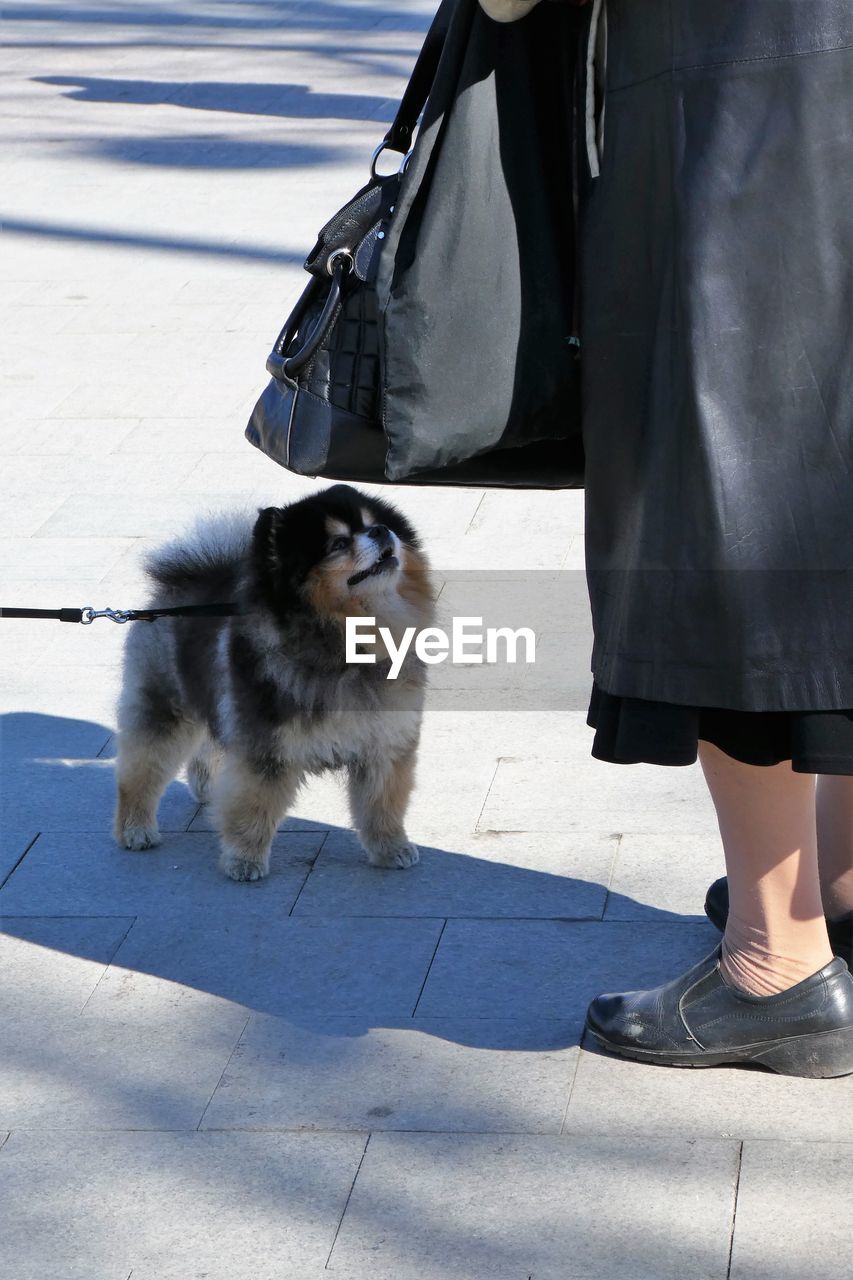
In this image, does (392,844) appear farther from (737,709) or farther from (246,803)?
(737,709)

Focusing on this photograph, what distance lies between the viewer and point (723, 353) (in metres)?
2.38

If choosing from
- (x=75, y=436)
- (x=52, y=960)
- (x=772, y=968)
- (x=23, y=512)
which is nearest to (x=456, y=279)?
(x=772, y=968)

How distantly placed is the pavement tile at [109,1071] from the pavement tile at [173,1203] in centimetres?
6

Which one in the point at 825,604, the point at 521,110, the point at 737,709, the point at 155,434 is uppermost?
the point at 521,110

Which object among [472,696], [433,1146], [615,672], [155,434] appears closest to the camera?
[615,672]

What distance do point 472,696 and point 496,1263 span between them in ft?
7.57

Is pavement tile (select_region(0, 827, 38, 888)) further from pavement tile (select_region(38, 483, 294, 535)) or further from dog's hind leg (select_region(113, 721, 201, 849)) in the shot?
pavement tile (select_region(38, 483, 294, 535))

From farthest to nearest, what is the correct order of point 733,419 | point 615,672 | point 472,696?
point 472,696 → point 615,672 → point 733,419

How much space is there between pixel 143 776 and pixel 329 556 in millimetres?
716

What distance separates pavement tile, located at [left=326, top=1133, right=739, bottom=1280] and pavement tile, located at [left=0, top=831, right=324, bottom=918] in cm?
106

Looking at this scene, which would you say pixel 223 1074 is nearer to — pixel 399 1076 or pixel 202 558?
pixel 399 1076

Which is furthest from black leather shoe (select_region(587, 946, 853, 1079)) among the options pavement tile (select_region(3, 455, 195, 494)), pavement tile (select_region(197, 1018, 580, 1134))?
pavement tile (select_region(3, 455, 195, 494))

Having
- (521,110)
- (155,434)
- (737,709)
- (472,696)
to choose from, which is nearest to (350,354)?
(521,110)

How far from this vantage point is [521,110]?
249 centimetres
